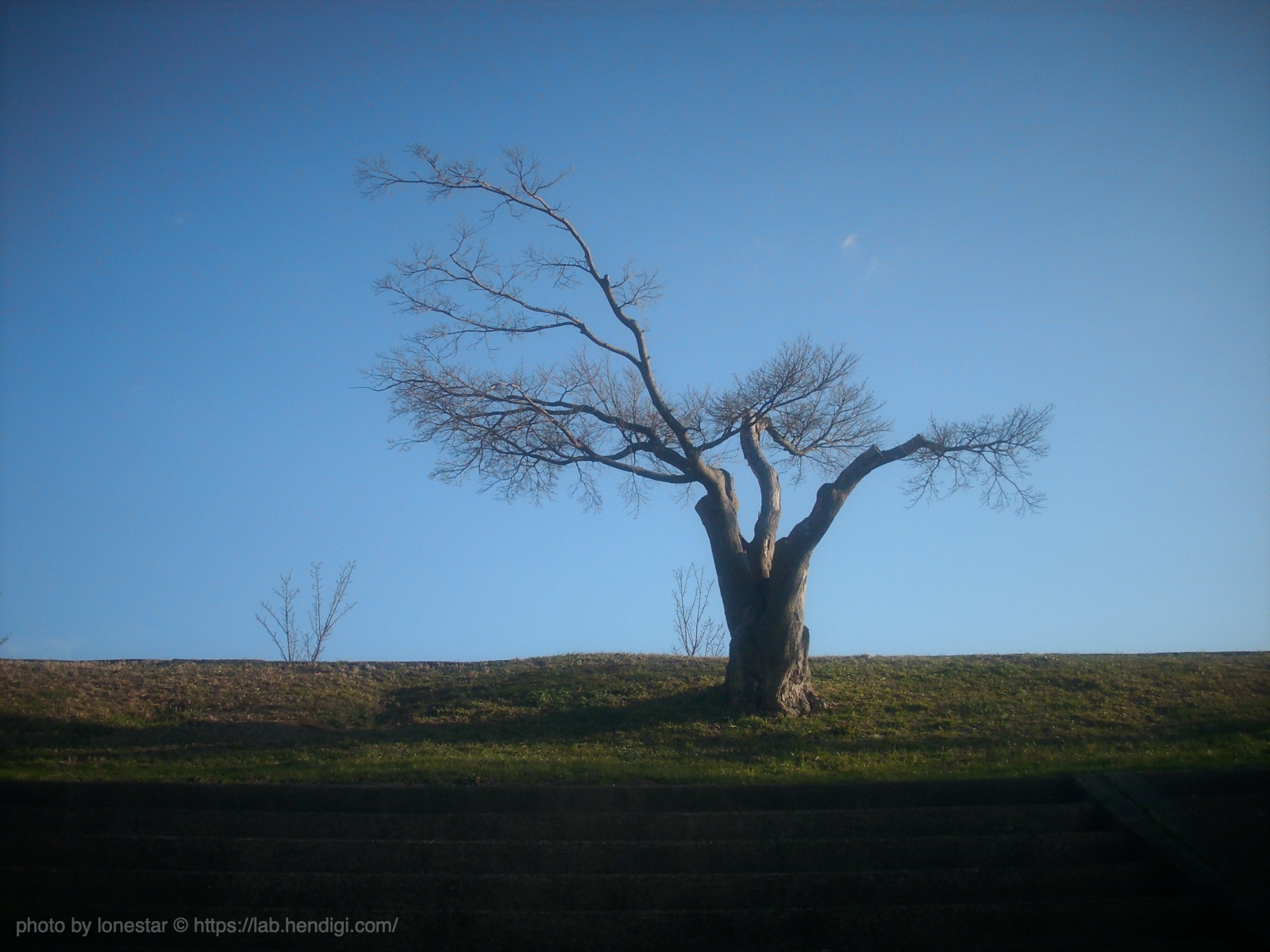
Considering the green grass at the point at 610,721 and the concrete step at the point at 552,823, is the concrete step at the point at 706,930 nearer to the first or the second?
the concrete step at the point at 552,823

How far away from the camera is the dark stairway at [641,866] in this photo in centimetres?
574

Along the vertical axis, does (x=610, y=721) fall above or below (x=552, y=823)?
above

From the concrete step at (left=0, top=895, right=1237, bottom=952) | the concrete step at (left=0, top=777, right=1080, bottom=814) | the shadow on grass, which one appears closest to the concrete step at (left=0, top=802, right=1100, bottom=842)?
the concrete step at (left=0, top=777, right=1080, bottom=814)

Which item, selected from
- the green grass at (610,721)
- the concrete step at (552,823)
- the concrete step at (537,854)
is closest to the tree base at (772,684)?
the green grass at (610,721)

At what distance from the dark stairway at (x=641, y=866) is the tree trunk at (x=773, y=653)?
4.96 metres

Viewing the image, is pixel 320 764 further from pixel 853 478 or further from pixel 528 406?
pixel 853 478

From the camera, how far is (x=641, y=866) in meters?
6.64

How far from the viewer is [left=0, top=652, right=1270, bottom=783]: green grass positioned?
946cm

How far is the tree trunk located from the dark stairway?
4961mm

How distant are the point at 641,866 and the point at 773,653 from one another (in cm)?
667

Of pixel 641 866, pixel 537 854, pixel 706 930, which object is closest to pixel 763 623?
pixel 641 866

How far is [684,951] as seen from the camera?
18.5ft

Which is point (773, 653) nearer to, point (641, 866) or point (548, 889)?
point (641, 866)

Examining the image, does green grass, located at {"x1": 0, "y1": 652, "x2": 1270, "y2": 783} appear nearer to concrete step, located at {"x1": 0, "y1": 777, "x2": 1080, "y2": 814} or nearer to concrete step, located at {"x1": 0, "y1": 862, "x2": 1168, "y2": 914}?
concrete step, located at {"x1": 0, "y1": 777, "x2": 1080, "y2": 814}
